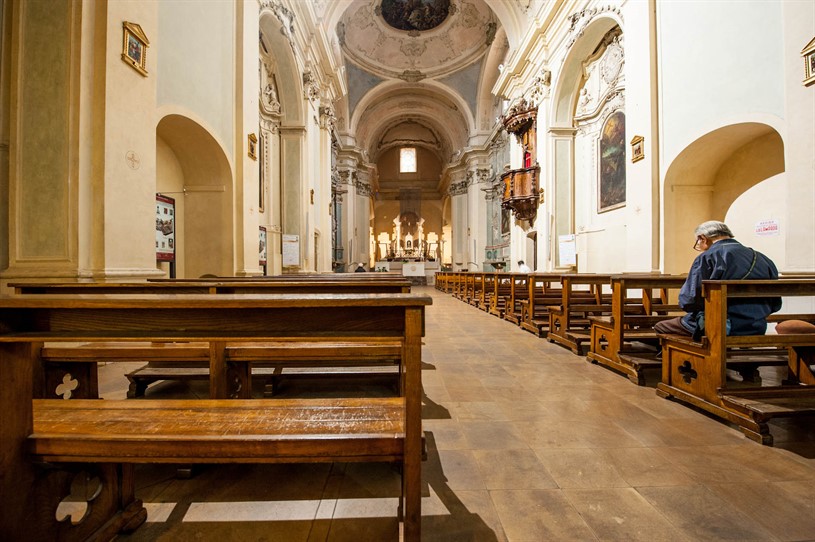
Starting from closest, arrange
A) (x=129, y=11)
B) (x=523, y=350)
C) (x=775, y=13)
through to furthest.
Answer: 1. (x=129, y=11)
2. (x=523, y=350)
3. (x=775, y=13)

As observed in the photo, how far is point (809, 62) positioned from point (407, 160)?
26368 mm

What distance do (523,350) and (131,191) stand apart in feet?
15.2

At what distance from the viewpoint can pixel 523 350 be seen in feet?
14.2

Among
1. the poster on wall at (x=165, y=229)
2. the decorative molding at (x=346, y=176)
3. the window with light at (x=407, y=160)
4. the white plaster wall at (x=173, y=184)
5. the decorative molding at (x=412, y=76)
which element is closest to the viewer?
the poster on wall at (x=165, y=229)

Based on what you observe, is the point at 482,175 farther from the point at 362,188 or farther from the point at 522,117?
the point at 522,117

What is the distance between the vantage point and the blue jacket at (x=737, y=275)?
2.53m

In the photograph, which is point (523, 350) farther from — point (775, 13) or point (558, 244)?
point (558, 244)

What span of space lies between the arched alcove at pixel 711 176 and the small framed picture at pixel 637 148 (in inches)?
27.6

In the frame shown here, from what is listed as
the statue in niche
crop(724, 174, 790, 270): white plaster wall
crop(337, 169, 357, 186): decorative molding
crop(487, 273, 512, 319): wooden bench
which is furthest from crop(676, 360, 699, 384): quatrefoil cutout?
crop(337, 169, 357, 186): decorative molding

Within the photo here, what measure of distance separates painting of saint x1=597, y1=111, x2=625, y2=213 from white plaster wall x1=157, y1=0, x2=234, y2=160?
26.5 ft

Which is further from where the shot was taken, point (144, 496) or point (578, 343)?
point (578, 343)

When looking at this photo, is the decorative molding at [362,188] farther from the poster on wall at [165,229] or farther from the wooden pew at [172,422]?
the wooden pew at [172,422]

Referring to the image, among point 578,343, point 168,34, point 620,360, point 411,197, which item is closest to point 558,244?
point 578,343

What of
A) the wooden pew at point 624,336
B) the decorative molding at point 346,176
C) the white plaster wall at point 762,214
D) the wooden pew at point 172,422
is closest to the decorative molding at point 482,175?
Answer: the decorative molding at point 346,176
